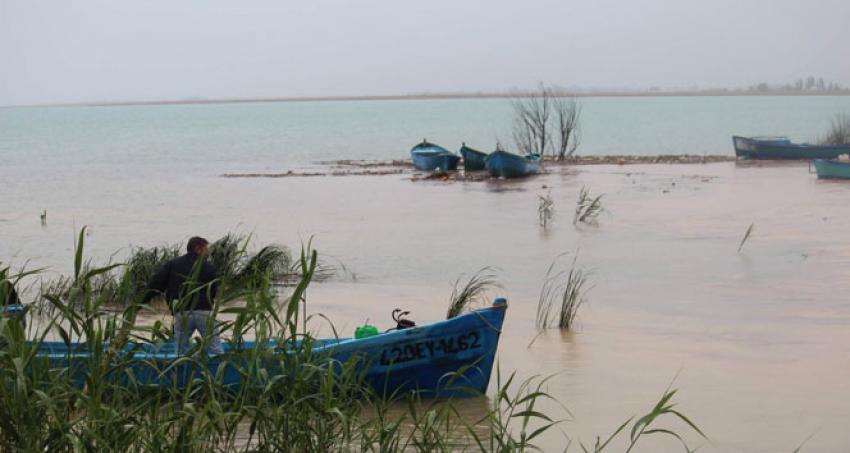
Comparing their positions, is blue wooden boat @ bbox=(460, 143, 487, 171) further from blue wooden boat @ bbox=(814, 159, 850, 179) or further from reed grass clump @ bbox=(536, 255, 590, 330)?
reed grass clump @ bbox=(536, 255, 590, 330)

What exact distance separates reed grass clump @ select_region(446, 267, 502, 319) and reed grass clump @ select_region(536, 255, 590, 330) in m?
0.65

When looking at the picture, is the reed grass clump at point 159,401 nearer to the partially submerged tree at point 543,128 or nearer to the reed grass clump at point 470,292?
the reed grass clump at point 470,292

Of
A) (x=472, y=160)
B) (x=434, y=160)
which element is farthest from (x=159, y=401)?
(x=434, y=160)

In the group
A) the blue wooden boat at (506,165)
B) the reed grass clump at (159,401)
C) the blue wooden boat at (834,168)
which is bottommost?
the blue wooden boat at (834,168)

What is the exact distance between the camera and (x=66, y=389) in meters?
5.73

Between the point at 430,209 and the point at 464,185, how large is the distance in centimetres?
665

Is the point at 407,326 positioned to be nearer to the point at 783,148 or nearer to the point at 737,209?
the point at 737,209

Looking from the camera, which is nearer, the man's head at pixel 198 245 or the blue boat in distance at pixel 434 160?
the man's head at pixel 198 245

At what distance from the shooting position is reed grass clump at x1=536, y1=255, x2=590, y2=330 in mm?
12531

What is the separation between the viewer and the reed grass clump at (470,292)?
37.5ft

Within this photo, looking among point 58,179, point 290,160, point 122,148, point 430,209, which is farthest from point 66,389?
point 122,148

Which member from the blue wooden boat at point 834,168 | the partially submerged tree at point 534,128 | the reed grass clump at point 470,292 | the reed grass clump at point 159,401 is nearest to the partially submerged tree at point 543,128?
the partially submerged tree at point 534,128

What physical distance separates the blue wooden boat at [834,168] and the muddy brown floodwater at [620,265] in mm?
890

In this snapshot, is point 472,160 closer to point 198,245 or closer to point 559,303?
point 559,303
